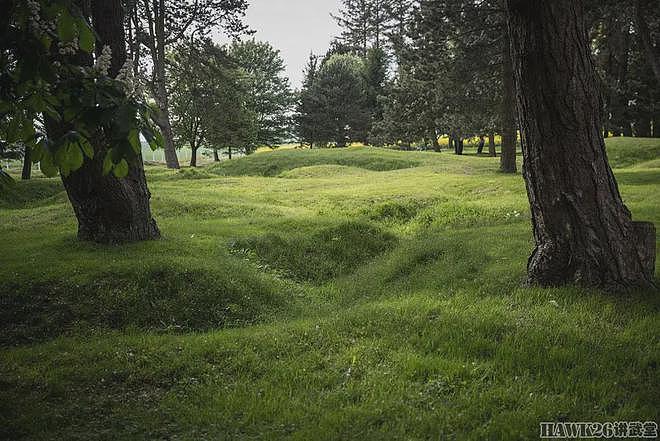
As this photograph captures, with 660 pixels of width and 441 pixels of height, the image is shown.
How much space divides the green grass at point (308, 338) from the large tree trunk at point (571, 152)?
0.53 metres

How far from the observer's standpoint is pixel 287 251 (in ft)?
34.1

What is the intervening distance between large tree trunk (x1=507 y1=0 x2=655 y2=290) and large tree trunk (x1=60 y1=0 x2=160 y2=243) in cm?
670

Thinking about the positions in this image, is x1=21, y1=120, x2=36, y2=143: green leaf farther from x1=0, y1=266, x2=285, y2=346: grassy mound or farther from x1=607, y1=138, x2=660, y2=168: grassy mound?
x1=607, y1=138, x2=660, y2=168: grassy mound

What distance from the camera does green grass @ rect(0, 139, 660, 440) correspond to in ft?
13.1

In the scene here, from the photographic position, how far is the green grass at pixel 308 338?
3.99 metres

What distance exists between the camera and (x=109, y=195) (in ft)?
29.5

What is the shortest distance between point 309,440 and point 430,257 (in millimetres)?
6039

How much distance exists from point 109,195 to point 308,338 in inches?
205

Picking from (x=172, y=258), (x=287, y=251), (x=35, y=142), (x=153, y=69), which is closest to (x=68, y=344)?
(x=172, y=258)

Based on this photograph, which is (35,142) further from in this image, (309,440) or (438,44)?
(438,44)

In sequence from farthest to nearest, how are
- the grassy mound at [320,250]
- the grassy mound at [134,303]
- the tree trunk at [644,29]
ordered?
1. the tree trunk at [644,29]
2. the grassy mound at [320,250]
3. the grassy mound at [134,303]

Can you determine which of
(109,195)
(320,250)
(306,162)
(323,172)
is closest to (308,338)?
(320,250)

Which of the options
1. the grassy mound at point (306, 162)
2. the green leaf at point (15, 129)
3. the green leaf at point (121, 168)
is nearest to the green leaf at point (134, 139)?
the green leaf at point (121, 168)

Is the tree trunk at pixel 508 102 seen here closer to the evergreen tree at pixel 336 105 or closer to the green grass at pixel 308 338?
the green grass at pixel 308 338
